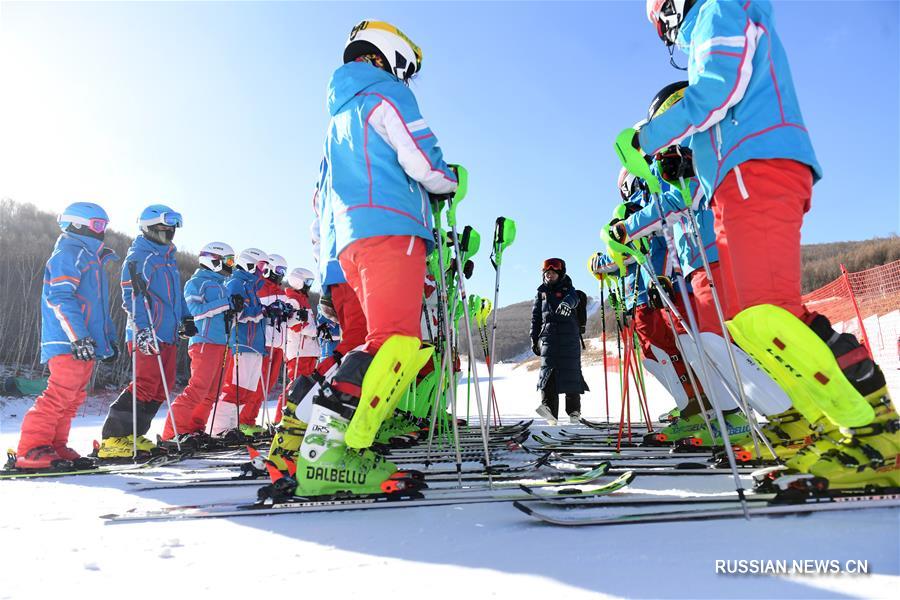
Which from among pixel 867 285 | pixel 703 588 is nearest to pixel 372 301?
pixel 703 588

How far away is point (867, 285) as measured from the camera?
53.9ft

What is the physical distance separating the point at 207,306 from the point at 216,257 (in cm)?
75

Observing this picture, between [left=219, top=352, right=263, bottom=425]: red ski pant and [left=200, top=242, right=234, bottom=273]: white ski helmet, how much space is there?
3.87ft

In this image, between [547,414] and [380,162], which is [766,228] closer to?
[380,162]

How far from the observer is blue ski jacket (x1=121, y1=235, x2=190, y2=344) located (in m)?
5.34

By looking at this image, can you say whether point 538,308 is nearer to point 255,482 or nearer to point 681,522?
point 255,482

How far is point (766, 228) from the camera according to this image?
2.05m

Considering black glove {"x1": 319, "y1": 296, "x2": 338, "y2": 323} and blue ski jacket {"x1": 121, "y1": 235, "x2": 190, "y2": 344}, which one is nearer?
black glove {"x1": 319, "y1": 296, "x2": 338, "y2": 323}

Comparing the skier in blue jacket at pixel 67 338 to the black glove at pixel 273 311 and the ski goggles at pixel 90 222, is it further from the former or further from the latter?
the black glove at pixel 273 311

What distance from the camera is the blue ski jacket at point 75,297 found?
4.35 metres

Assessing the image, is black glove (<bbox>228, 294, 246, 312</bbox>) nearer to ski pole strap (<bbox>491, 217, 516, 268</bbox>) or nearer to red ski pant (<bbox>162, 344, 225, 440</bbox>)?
red ski pant (<bbox>162, 344, 225, 440</bbox>)

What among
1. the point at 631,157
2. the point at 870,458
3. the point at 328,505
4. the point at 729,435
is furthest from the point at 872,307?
the point at 328,505

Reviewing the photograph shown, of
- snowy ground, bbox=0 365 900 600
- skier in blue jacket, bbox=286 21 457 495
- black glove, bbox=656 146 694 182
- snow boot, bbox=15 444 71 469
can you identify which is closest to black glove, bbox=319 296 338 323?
skier in blue jacket, bbox=286 21 457 495

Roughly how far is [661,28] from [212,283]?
19.1 feet
